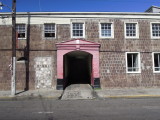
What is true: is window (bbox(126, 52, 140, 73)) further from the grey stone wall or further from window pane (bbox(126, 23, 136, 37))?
window pane (bbox(126, 23, 136, 37))

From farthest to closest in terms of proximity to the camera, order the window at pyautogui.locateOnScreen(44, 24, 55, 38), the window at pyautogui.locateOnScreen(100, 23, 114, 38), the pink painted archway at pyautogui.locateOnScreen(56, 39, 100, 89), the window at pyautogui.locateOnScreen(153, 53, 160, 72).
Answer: the window at pyautogui.locateOnScreen(153, 53, 160, 72), the window at pyautogui.locateOnScreen(100, 23, 114, 38), the window at pyautogui.locateOnScreen(44, 24, 55, 38), the pink painted archway at pyautogui.locateOnScreen(56, 39, 100, 89)

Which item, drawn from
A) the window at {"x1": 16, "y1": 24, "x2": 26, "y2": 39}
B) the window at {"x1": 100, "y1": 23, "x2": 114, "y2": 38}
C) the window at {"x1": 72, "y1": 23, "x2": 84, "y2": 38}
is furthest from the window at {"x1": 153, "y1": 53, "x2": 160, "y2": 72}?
the window at {"x1": 16, "y1": 24, "x2": 26, "y2": 39}

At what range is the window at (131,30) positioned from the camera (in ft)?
51.0

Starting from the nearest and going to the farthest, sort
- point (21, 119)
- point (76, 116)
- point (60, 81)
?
1. point (21, 119)
2. point (76, 116)
3. point (60, 81)

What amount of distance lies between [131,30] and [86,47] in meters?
4.47

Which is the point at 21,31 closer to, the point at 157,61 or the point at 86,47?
the point at 86,47

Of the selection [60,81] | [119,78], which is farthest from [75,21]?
[119,78]

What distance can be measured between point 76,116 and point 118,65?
9.41 m

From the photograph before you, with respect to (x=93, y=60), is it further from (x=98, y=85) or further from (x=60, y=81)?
(x=60, y=81)

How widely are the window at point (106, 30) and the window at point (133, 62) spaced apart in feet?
7.96

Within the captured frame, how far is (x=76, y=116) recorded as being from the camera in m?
6.54

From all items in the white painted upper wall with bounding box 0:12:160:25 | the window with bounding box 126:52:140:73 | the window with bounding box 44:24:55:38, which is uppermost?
the white painted upper wall with bounding box 0:12:160:25

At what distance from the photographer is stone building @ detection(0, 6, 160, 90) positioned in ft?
48.0

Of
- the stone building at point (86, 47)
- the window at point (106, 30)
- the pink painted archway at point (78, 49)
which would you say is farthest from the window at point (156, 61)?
the pink painted archway at point (78, 49)
